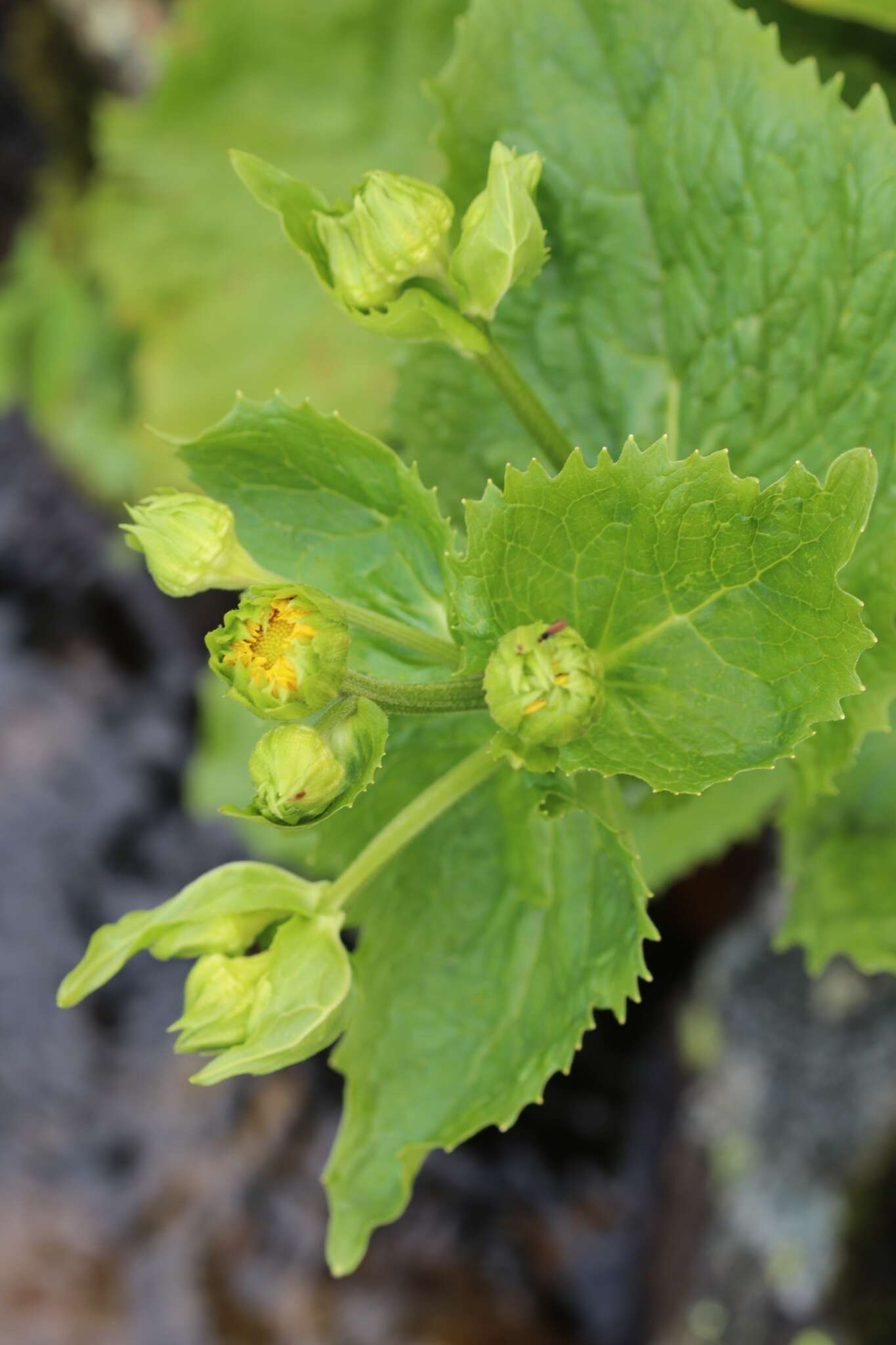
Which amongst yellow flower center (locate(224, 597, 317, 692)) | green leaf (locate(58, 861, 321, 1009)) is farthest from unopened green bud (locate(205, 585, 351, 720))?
green leaf (locate(58, 861, 321, 1009))

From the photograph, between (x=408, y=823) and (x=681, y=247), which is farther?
(x=681, y=247)

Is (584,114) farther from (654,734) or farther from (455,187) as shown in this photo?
(654,734)

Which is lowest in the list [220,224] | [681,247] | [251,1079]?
[251,1079]

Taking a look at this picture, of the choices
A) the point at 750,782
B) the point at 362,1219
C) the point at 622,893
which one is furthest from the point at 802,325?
the point at 362,1219

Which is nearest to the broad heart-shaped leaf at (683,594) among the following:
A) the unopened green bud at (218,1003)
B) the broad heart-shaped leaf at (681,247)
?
the broad heart-shaped leaf at (681,247)

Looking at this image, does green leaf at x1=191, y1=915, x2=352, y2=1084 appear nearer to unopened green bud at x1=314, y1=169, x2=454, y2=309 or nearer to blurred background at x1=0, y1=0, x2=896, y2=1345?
unopened green bud at x1=314, y1=169, x2=454, y2=309

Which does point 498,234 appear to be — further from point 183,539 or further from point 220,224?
point 220,224

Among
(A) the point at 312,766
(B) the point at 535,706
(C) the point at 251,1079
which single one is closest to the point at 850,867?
(B) the point at 535,706
